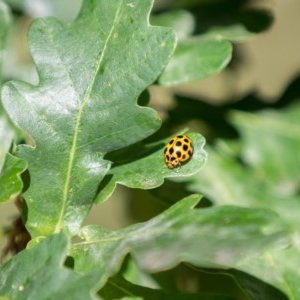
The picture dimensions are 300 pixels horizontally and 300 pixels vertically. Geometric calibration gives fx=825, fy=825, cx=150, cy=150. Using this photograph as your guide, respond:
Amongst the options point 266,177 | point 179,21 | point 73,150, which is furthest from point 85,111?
point 266,177

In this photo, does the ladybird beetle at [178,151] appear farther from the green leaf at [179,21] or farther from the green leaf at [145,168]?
the green leaf at [179,21]

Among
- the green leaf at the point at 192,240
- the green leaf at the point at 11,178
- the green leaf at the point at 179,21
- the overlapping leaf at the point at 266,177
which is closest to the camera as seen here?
the green leaf at the point at 192,240

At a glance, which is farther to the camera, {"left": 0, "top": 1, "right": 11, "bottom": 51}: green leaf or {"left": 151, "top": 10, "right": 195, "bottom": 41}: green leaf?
{"left": 151, "top": 10, "right": 195, "bottom": 41}: green leaf

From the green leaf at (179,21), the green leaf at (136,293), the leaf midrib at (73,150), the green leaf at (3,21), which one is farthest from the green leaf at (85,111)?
the green leaf at (179,21)

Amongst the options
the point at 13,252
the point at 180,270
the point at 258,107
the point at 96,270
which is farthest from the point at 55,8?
the point at 96,270

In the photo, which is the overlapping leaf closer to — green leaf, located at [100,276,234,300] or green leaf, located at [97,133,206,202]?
green leaf, located at [100,276,234,300]

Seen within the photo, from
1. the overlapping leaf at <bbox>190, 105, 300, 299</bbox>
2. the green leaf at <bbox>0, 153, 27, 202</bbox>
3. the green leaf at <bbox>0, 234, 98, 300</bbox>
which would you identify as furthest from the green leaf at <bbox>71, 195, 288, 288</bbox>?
the overlapping leaf at <bbox>190, 105, 300, 299</bbox>

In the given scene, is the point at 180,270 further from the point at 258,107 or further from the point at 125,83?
the point at 125,83
